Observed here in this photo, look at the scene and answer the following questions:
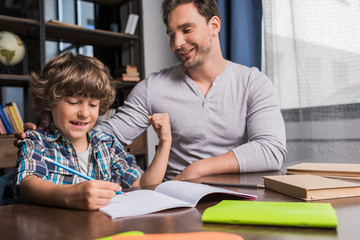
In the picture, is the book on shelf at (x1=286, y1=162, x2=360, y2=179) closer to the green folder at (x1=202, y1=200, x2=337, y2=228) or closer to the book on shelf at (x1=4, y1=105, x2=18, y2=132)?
the green folder at (x1=202, y1=200, x2=337, y2=228)

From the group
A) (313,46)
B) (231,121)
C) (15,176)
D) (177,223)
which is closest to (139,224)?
(177,223)

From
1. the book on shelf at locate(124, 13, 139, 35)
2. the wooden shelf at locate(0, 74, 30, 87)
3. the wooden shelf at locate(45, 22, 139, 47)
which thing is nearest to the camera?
the wooden shelf at locate(0, 74, 30, 87)

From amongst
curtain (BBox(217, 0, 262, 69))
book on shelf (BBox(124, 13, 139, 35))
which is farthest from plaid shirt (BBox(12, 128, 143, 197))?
book on shelf (BBox(124, 13, 139, 35))

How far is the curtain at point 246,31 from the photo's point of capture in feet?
7.67

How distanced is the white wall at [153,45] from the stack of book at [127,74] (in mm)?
158

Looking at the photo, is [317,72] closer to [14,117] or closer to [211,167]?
[211,167]

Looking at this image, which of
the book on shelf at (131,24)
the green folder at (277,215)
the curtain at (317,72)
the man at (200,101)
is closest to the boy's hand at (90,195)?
the green folder at (277,215)

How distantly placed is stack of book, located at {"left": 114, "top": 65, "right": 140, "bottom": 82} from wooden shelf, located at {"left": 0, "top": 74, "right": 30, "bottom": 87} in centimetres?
75

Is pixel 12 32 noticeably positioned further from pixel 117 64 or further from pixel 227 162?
pixel 227 162

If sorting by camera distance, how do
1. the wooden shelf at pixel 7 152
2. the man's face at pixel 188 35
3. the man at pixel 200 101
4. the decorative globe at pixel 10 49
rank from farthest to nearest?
the decorative globe at pixel 10 49 < the wooden shelf at pixel 7 152 < the man's face at pixel 188 35 < the man at pixel 200 101

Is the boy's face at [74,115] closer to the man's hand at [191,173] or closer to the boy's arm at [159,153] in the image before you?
the boy's arm at [159,153]

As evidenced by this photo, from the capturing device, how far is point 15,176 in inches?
35.4

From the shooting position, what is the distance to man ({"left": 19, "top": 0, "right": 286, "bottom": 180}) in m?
1.44

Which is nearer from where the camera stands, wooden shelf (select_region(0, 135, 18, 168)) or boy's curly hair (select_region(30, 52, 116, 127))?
boy's curly hair (select_region(30, 52, 116, 127))
